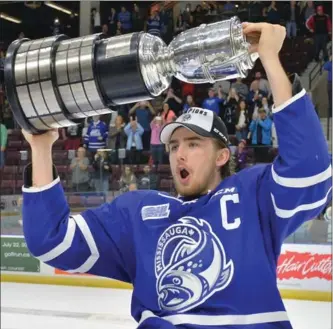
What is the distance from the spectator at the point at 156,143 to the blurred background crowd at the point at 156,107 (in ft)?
0.04

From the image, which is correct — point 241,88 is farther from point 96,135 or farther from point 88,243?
point 88,243

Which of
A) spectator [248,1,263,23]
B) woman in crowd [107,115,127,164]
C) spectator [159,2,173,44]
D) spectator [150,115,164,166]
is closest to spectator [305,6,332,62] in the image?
spectator [248,1,263,23]

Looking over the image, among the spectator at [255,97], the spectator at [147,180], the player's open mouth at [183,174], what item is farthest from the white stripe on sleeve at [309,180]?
the spectator at [255,97]

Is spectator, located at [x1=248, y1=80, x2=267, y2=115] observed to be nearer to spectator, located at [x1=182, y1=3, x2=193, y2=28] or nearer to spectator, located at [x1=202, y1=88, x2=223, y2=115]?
spectator, located at [x1=202, y1=88, x2=223, y2=115]

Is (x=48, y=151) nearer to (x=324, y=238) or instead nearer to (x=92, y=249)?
(x=92, y=249)

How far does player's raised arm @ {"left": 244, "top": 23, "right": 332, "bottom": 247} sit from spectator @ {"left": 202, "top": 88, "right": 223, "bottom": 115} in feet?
17.3

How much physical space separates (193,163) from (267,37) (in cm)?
41

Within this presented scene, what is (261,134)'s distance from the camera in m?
5.60

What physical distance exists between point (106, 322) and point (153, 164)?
179 cm

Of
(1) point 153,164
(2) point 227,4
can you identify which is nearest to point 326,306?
(1) point 153,164

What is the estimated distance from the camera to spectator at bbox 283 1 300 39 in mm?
7492

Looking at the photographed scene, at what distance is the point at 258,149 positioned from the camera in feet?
16.4

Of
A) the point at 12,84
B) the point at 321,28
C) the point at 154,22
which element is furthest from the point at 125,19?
the point at 12,84

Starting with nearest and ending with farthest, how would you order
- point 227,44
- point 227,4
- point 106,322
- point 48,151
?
point 227,44, point 48,151, point 106,322, point 227,4
